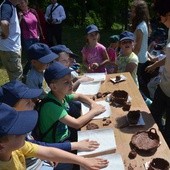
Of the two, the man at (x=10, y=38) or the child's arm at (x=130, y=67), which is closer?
the child's arm at (x=130, y=67)

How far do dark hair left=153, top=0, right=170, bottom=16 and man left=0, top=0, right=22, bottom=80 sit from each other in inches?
85.0

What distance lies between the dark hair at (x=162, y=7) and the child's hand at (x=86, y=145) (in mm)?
1328

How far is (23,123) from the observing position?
1.96 metres

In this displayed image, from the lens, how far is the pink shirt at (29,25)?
6.18m

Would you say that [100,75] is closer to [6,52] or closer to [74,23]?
[6,52]

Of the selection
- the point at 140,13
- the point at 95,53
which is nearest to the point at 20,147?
the point at 95,53

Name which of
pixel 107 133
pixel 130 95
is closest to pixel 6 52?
pixel 130 95

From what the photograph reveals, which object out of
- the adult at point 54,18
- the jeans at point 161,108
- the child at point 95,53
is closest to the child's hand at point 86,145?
the jeans at point 161,108

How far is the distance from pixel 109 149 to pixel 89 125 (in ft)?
1.37

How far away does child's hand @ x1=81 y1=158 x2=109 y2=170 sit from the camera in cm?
232

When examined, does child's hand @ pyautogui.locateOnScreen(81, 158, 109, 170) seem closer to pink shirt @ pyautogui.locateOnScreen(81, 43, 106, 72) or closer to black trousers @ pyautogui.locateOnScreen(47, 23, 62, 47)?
pink shirt @ pyautogui.locateOnScreen(81, 43, 106, 72)

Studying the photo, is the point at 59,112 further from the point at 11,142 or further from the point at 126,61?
the point at 126,61

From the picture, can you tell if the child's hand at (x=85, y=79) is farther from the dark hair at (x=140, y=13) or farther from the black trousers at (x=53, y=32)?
the black trousers at (x=53, y=32)

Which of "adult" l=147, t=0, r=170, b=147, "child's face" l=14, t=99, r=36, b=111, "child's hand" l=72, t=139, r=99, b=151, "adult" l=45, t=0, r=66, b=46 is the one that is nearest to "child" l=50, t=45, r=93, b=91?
"adult" l=147, t=0, r=170, b=147
